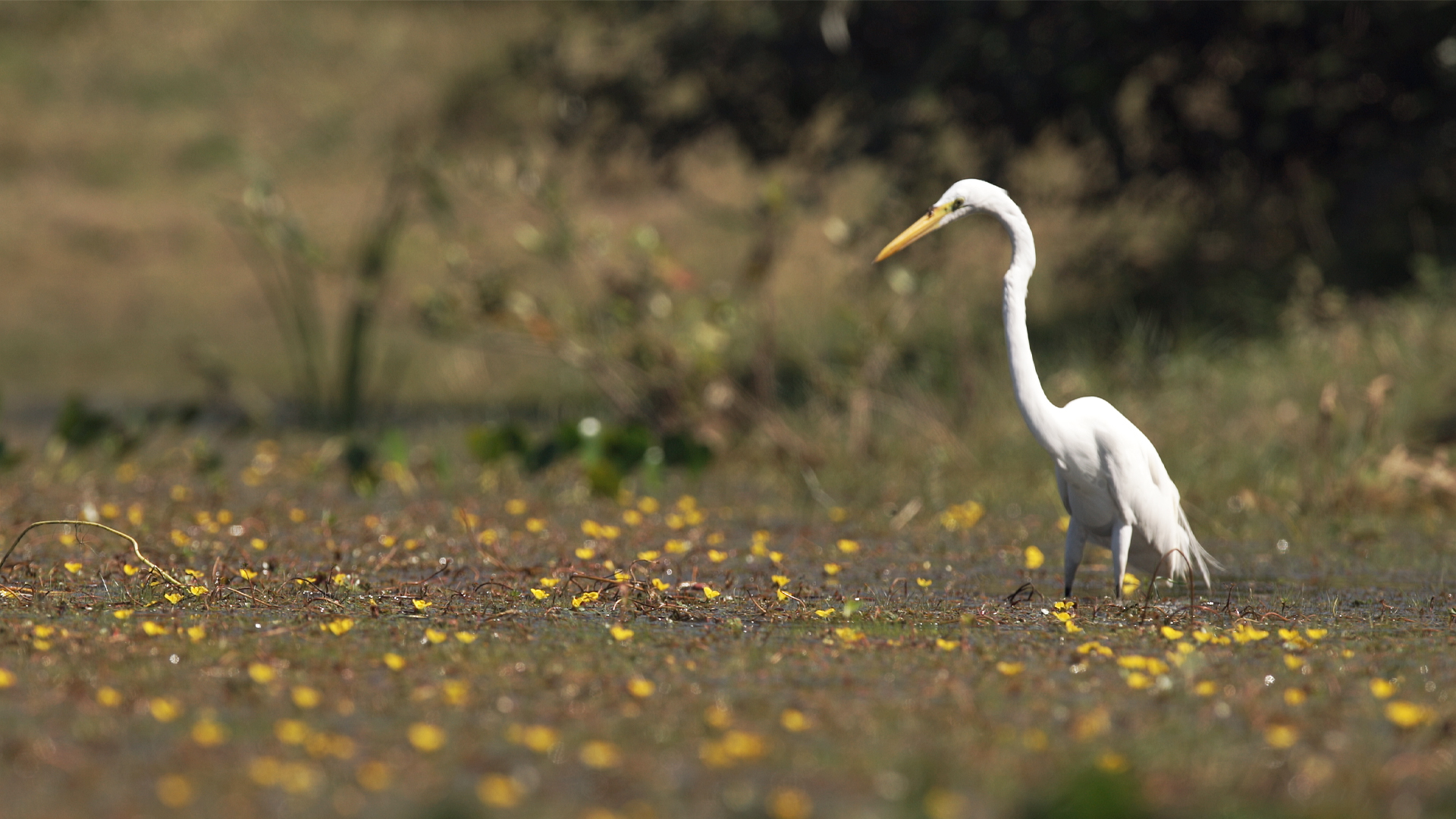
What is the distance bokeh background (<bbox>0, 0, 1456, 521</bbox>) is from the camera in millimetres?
8344

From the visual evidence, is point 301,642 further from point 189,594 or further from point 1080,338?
point 1080,338

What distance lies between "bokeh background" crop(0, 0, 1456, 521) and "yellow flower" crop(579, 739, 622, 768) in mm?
4534

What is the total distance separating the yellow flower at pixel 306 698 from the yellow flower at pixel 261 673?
0.11 metres

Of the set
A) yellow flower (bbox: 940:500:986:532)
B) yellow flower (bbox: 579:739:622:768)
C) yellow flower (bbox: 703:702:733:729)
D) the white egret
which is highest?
the white egret

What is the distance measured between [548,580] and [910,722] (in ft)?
6.49

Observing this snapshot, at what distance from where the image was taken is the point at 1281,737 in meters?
3.08

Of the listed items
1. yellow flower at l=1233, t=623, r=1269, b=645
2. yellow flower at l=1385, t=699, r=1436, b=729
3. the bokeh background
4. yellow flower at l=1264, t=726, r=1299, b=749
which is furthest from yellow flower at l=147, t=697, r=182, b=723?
the bokeh background

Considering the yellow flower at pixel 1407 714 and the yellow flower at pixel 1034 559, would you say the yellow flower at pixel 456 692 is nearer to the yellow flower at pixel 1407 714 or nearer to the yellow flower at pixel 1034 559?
the yellow flower at pixel 1407 714

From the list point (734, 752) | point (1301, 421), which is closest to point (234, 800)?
point (734, 752)

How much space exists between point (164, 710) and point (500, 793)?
0.81 meters

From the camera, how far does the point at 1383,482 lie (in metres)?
7.25

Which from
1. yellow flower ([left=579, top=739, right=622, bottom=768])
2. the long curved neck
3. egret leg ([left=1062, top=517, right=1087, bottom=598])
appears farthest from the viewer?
egret leg ([left=1062, top=517, right=1087, bottom=598])

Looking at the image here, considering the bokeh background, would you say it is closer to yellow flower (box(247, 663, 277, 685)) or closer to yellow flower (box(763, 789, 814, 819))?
yellow flower (box(247, 663, 277, 685))

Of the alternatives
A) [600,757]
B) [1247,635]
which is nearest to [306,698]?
[600,757]
